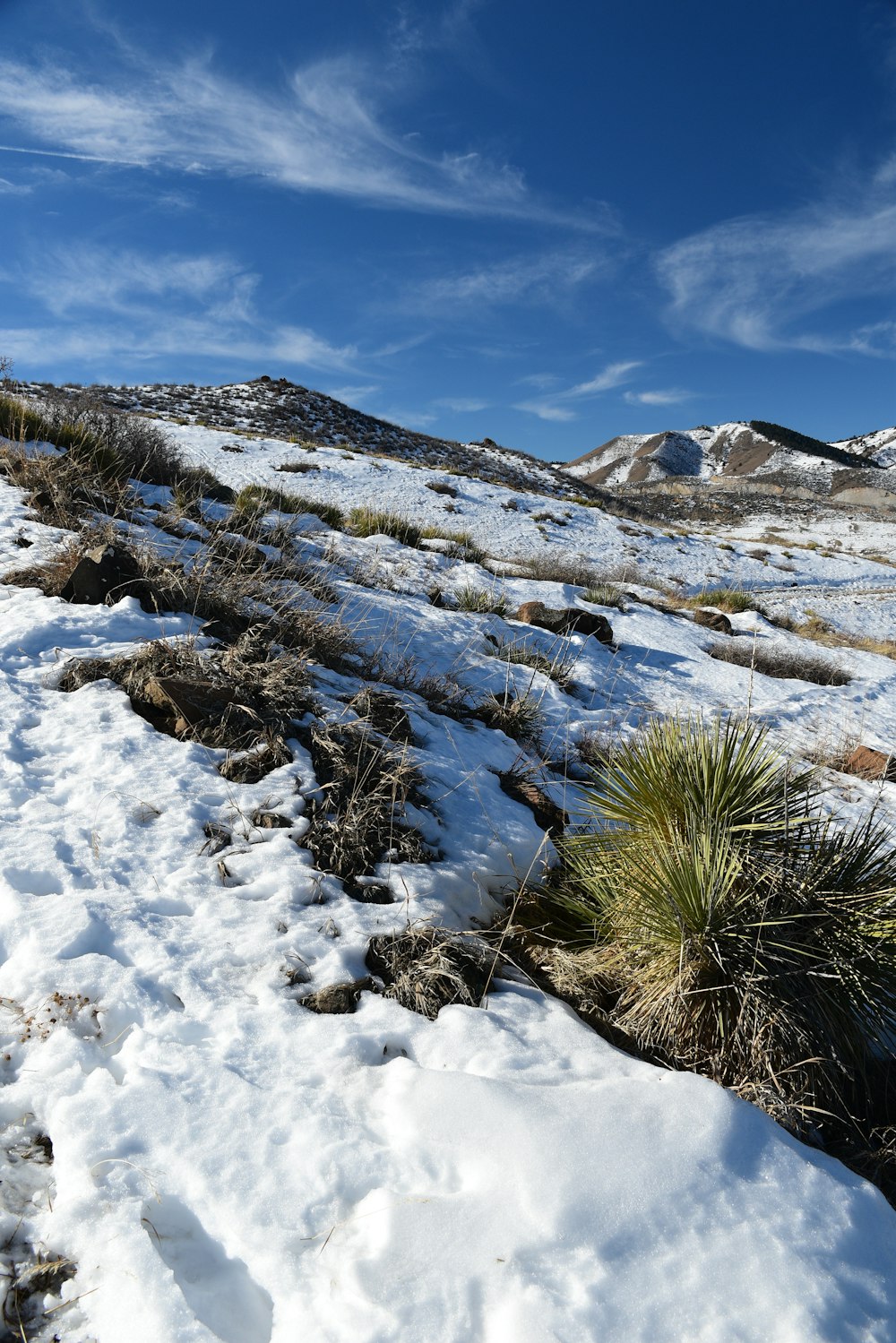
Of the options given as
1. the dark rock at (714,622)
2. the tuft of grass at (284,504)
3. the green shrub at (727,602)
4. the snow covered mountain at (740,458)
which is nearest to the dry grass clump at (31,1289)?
the tuft of grass at (284,504)

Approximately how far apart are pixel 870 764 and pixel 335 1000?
5107 mm

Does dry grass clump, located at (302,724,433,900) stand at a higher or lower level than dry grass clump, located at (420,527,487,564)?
lower

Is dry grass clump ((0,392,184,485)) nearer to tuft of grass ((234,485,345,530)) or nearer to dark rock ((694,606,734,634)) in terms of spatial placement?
tuft of grass ((234,485,345,530))

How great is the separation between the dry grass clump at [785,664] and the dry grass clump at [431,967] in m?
6.52

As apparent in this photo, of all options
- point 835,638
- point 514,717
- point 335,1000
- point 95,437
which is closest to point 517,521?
point 835,638

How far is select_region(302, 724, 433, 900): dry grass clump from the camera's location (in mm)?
3053

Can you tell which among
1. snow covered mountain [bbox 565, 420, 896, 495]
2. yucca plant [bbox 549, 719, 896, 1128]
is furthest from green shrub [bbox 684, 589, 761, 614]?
snow covered mountain [bbox 565, 420, 896, 495]

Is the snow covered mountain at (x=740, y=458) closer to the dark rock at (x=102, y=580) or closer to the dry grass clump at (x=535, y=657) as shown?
the dry grass clump at (x=535, y=657)

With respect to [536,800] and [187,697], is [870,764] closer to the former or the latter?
[536,800]

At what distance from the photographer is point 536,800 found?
409 cm

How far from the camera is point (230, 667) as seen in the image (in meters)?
3.96

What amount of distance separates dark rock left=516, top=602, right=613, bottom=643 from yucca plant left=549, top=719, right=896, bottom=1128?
5.16m

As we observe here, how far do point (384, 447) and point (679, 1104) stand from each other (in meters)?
25.6

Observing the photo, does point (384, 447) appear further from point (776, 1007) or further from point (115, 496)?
point (776, 1007)
